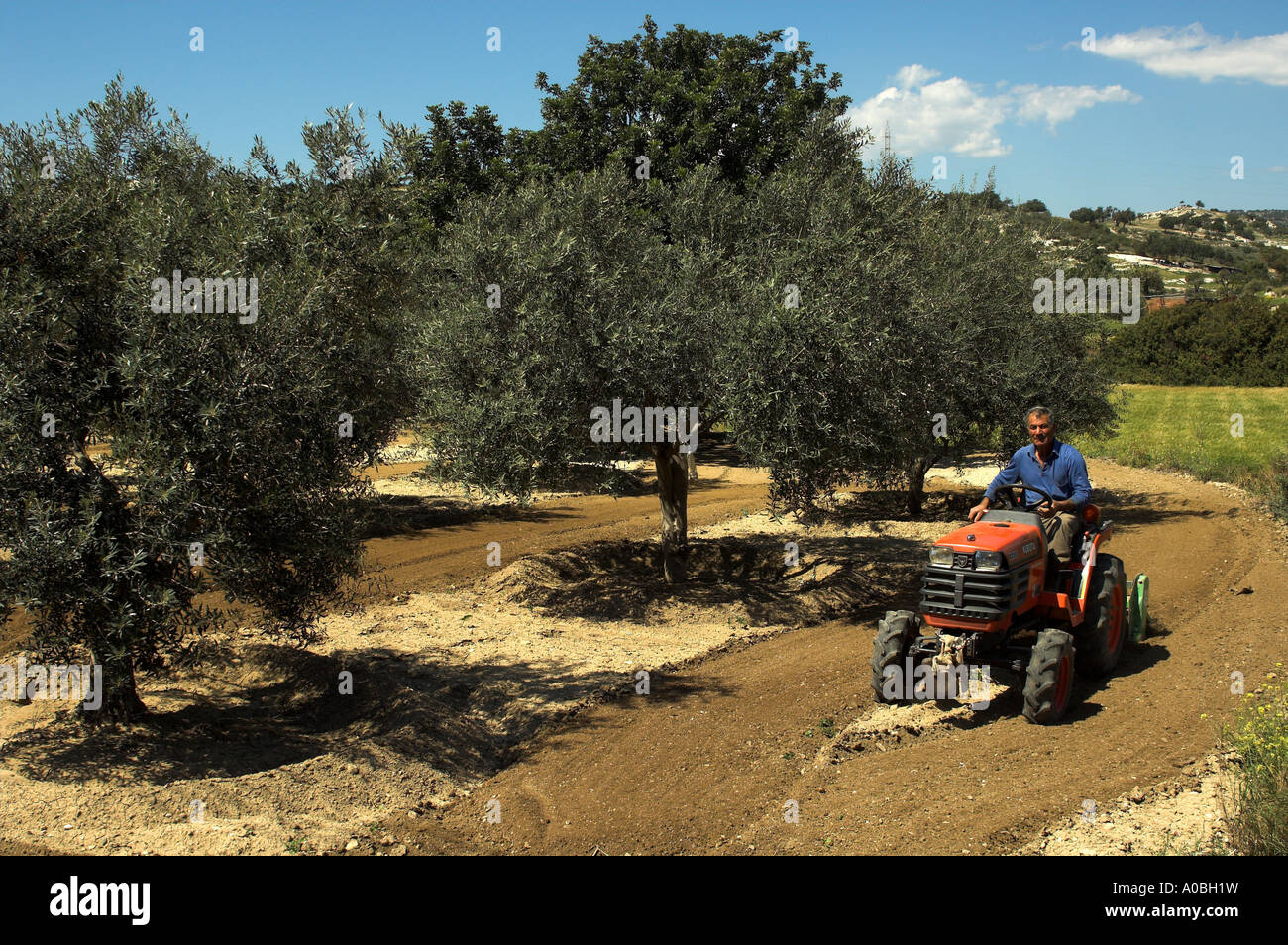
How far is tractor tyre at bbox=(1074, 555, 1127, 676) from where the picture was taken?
8461 mm

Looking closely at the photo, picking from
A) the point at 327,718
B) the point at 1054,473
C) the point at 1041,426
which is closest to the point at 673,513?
the point at 327,718

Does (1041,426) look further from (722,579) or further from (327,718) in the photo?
(327,718)

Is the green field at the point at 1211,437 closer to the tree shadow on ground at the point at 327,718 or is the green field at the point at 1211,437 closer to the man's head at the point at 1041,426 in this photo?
the man's head at the point at 1041,426

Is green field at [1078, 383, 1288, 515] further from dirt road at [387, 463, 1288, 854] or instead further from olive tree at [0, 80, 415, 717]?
olive tree at [0, 80, 415, 717]

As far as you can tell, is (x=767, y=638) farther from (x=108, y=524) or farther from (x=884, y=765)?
(x=108, y=524)

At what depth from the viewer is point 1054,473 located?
859 centimetres

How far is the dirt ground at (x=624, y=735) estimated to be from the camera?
6.44 m

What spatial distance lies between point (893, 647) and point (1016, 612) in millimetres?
1161

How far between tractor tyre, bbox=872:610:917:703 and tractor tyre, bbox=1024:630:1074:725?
1.12 metres


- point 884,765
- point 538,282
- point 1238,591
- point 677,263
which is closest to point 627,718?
point 884,765

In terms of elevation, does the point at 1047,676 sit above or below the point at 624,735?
above

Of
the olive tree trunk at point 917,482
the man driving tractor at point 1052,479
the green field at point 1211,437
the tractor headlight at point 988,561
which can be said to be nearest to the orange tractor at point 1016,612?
the tractor headlight at point 988,561

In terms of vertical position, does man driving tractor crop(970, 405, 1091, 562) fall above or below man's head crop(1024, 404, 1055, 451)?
below

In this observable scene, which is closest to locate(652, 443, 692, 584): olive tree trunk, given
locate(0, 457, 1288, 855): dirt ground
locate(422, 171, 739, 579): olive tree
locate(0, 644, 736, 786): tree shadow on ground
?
locate(0, 457, 1288, 855): dirt ground
